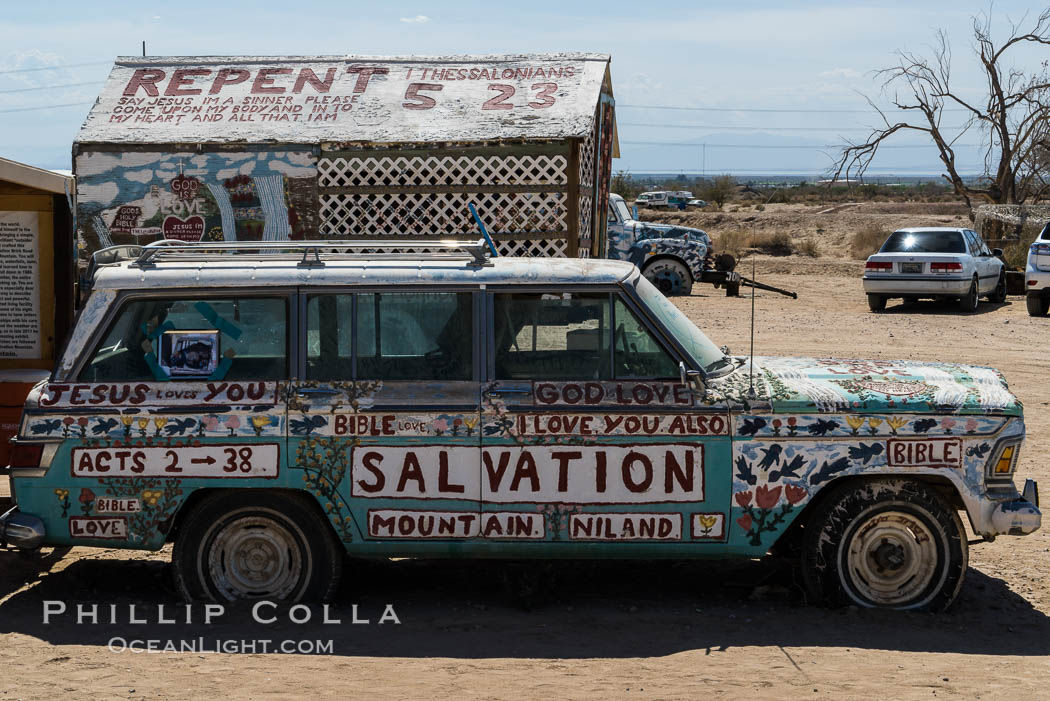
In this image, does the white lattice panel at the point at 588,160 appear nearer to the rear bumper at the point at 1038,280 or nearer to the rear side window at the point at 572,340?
the rear bumper at the point at 1038,280

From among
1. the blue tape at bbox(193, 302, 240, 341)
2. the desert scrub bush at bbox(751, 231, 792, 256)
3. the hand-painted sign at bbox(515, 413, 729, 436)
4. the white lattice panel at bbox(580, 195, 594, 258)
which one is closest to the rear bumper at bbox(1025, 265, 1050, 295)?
the white lattice panel at bbox(580, 195, 594, 258)

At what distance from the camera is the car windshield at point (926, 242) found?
20406mm

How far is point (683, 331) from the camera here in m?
5.65

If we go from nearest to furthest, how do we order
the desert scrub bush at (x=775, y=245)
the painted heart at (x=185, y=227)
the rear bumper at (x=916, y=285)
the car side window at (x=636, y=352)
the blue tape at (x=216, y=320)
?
the car side window at (x=636, y=352)
the blue tape at (x=216, y=320)
the painted heart at (x=185, y=227)
the rear bumper at (x=916, y=285)
the desert scrub bush at (x=775, y=245)

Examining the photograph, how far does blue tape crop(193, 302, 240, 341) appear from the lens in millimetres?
5562

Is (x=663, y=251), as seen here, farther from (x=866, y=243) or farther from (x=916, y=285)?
(x=866, y=243)

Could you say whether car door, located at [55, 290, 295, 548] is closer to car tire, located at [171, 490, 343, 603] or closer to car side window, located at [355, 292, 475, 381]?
car tire, located at [171, 490, 343, 603]

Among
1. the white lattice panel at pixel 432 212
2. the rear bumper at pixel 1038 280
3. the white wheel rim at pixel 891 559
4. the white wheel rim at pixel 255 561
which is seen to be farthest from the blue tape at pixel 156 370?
the rear bumper at pixel 1038 280

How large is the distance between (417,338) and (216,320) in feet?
3.12

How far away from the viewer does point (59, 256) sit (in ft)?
25.2

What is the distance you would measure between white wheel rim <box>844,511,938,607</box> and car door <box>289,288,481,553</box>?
1.80m

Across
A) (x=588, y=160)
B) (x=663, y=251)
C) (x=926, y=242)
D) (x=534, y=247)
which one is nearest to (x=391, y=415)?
(x=534, y=247)

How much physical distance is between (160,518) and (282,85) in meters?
9.95

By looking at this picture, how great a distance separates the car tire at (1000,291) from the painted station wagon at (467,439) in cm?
1753
